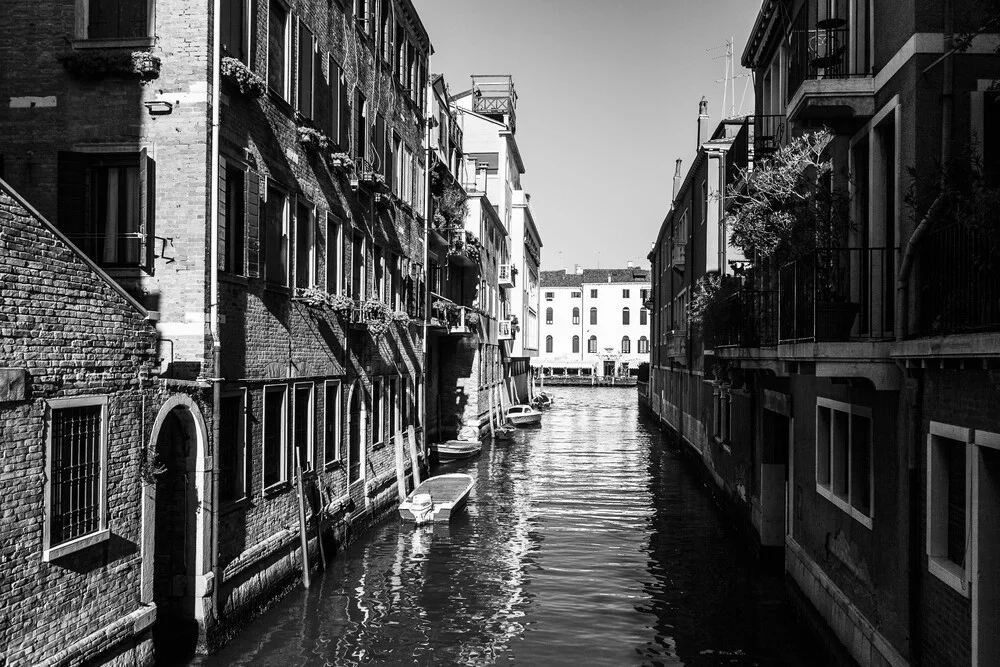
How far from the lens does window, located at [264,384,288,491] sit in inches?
475

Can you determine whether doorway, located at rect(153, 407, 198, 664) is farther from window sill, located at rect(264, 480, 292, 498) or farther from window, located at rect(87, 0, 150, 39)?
window, located at rect(87, 0, 150, 39)

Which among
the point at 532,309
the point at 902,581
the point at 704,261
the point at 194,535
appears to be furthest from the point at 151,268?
the point at 532,309

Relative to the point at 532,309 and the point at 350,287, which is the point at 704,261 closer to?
the point at 350,287

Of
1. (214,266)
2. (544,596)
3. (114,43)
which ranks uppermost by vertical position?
(114,43)

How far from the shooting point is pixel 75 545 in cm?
768

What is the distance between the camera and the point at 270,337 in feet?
39.4

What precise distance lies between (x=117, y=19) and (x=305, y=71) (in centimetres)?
378

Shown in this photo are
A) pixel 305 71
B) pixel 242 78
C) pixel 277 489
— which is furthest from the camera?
pixel 305 71

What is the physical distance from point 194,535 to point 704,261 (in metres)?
17.3

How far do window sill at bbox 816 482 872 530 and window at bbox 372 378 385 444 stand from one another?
9926 mm

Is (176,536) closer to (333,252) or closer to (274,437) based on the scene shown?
(274,437)

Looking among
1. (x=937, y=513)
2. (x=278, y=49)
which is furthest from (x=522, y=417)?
(x=937, y=513)

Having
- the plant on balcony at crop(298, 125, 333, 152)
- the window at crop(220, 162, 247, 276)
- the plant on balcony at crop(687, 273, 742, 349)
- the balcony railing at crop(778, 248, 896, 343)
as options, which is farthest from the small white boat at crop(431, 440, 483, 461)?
the balcony railing at crop(778, 248, 896, 343)

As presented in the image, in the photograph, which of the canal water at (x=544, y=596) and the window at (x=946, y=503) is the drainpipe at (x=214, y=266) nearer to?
the canal water at (x=544, y=596)
